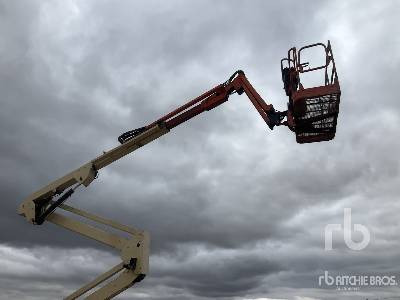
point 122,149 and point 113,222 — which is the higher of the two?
point 122,149

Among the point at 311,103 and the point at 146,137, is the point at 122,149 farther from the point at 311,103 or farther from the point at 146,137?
the point at 311,103

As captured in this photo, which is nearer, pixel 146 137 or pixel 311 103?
pixel 311 103

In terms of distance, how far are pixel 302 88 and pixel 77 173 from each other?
29.0 ft

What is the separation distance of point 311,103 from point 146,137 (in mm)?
6495

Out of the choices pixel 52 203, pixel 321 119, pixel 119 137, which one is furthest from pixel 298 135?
pixel 52 203

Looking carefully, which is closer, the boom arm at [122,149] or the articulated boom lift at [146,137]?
the articulated boom lift at [146,137]

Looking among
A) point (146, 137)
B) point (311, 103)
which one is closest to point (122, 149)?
point (146, 137)

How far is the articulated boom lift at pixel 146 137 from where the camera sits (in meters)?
13.5

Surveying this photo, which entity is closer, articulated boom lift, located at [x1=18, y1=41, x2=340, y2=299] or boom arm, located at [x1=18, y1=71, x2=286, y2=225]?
articulated boom lift, located at [x1=18, y1=41, x2=340, y2=299]

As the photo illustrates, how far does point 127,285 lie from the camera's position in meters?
16.2

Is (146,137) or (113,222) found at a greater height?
(146,137)

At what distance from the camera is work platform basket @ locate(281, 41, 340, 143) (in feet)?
42.5

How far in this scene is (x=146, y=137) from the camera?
1716 centimetres

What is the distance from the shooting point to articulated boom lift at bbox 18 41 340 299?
13500 millimetres
